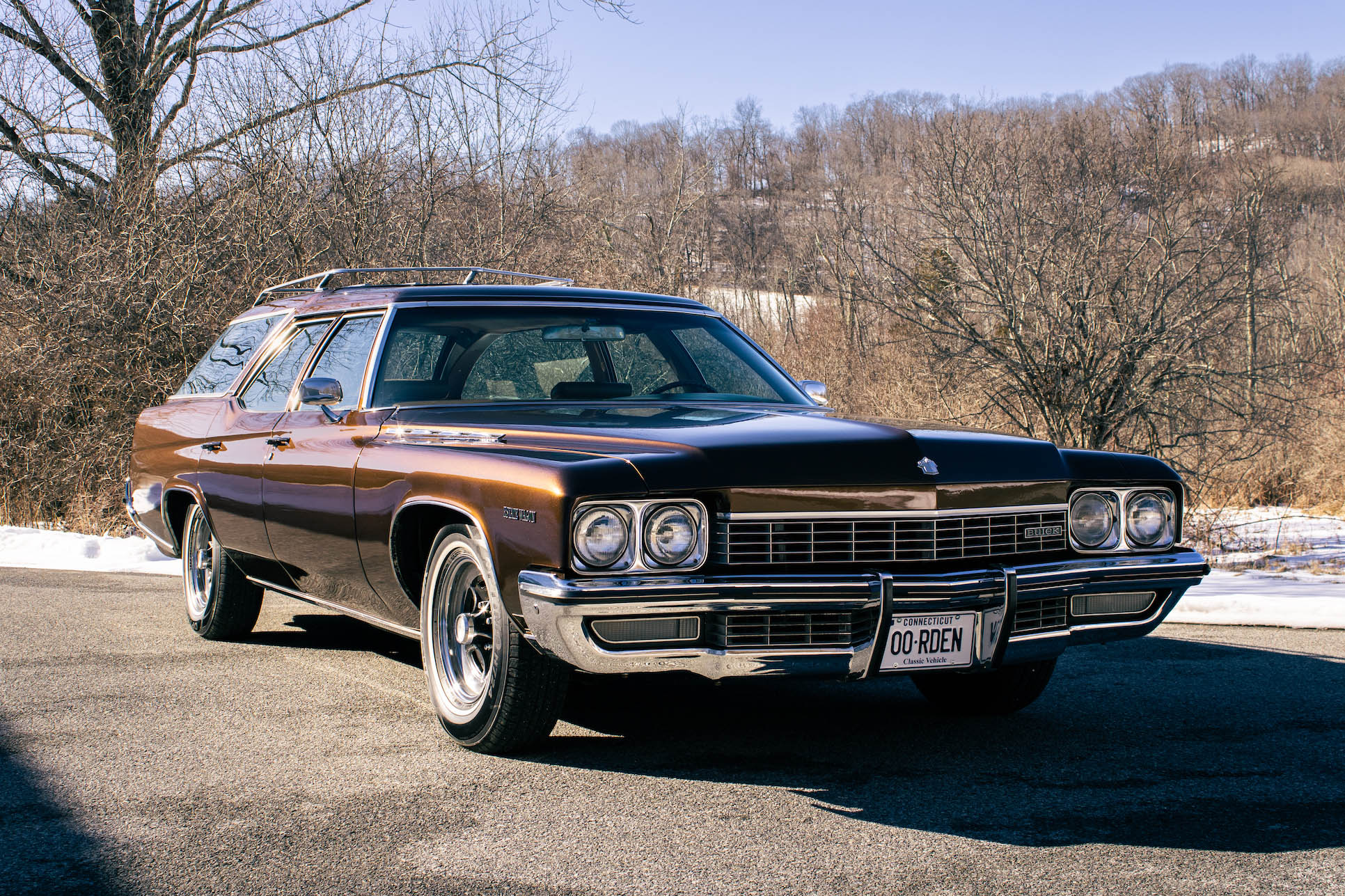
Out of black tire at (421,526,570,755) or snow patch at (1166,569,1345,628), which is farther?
snow patch at (1166,569,1345,628)

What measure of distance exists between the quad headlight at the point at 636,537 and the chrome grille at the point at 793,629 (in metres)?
0.21

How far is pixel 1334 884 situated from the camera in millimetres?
3064

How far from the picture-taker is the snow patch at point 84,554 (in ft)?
31.5

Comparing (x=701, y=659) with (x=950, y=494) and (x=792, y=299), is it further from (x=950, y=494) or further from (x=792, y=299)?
(x=792, y=299)

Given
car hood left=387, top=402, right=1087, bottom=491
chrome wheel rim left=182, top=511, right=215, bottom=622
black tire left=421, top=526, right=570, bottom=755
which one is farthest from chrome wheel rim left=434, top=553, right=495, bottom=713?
chrome wheel rim left=182, top=511, right=215, bottom=622

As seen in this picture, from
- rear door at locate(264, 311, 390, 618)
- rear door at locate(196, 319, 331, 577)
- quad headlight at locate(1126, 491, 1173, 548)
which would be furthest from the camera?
rear door at locate(196, 319, 331, 577)

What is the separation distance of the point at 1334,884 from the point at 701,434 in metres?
2.13

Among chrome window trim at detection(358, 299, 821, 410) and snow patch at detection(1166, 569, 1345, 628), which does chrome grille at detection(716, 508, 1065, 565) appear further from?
snow patch at detection(1166, 569, 1345, 628)

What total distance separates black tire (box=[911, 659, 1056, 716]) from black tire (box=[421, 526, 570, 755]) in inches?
64.8

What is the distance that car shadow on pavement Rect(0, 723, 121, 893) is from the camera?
3059 millimetres

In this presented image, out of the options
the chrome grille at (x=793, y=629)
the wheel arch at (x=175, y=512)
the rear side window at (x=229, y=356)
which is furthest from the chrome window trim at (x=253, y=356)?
the chrome grille at (x=793, y=629)

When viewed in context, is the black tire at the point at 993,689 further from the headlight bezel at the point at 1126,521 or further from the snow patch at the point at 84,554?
the snow patch at the point at 84,554

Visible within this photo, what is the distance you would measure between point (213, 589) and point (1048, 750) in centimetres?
423

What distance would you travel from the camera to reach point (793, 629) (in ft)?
12.5
